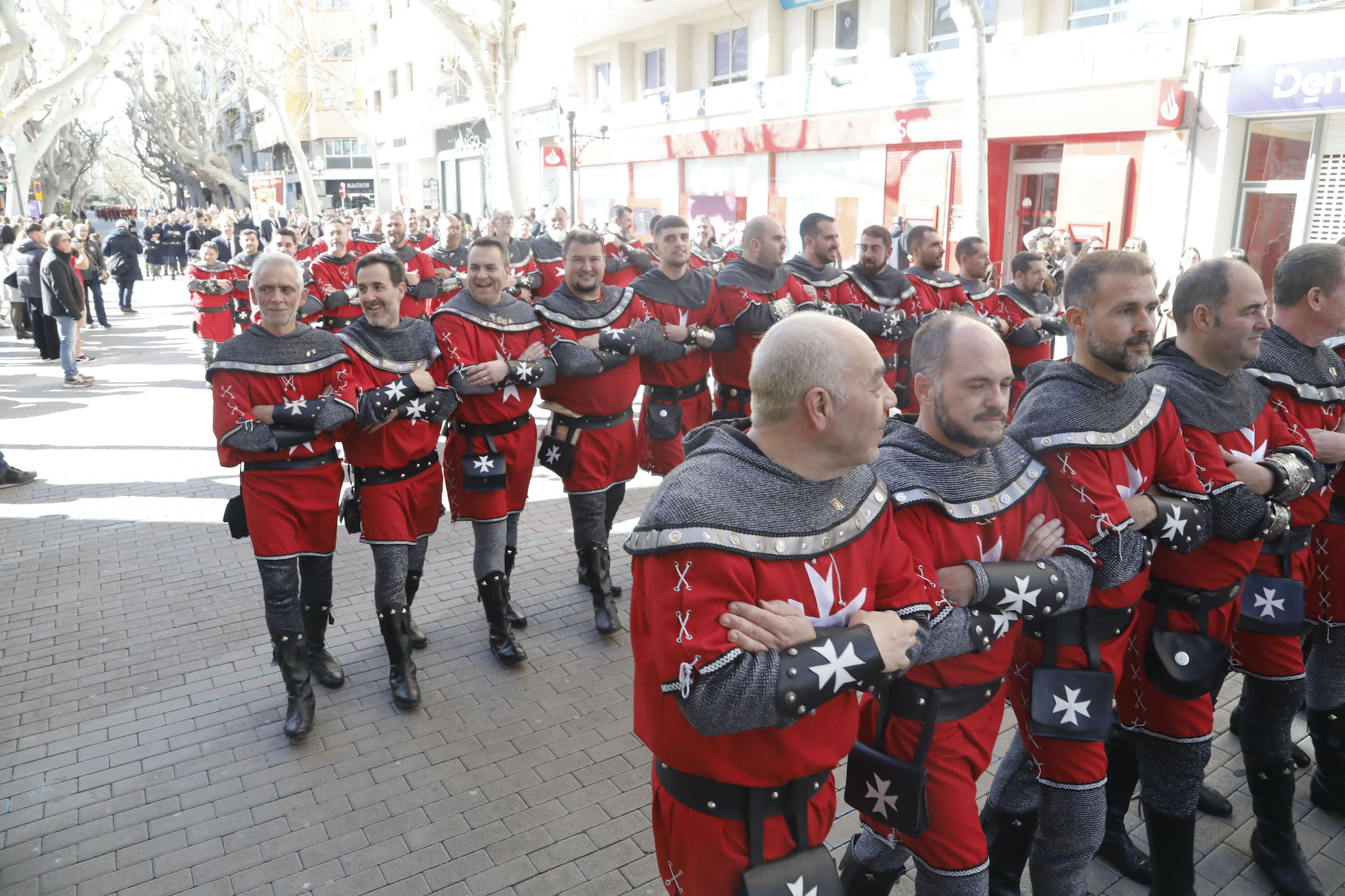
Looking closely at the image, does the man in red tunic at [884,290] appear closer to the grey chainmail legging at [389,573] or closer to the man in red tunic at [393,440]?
the man in red tunic at [393,440]

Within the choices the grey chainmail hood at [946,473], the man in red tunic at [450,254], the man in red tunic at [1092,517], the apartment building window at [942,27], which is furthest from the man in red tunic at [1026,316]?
the apartment building window at [942,27]

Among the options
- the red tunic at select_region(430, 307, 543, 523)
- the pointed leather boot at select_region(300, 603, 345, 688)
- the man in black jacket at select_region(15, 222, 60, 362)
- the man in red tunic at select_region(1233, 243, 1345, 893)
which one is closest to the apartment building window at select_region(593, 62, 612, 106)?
the man in black jacket at select_region(15, 222, 60, 362)

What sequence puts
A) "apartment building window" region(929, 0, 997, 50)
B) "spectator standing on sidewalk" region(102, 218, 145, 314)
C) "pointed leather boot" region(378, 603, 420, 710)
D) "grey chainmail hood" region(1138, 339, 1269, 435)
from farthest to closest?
1. "spectator standing on sidewalk" region(102, 218, 145, 314)
2. "apartment building window" region(929, 0, 997, 50)
3. "pointed leather boot" region(378, 603, 420, 710)
4. "grey chainmail hood" region(1138, 339, 1269, 435)

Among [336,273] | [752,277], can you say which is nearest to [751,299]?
[752,277]

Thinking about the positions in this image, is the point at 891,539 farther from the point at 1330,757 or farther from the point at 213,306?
the point at 213,306

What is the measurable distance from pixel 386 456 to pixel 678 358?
2.30 metres

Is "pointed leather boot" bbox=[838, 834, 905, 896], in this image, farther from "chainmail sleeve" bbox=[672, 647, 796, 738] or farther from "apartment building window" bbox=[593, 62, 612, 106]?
"apartment building window" bbox=[593, 62, 612, 106]

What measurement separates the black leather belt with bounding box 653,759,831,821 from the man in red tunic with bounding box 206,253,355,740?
2.97 m

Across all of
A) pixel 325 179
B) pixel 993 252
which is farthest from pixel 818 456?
pixel 325 179

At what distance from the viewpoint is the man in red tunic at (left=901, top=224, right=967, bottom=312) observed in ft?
26.6

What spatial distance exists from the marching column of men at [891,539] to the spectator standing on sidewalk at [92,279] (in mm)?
18474

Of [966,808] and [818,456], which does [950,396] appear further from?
[966,808]

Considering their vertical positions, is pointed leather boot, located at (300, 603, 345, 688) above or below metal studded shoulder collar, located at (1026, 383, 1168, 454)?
below

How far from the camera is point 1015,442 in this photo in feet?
10.5
